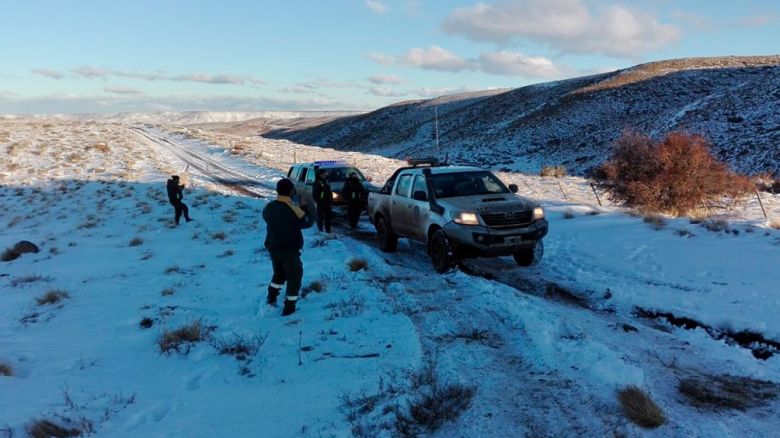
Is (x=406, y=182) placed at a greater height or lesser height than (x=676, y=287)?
greater

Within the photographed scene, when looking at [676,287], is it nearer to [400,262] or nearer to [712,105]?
[400,262]

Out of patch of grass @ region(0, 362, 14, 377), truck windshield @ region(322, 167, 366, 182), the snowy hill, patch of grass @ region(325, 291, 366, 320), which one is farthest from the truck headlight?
the snowy hill

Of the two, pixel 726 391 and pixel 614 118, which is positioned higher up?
pixel 614 118

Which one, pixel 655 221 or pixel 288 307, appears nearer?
pixel 288 307

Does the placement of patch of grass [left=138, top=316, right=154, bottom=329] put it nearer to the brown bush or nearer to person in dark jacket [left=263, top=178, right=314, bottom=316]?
person in dark jacket [left=263, top=178, right=314, bottom=316]

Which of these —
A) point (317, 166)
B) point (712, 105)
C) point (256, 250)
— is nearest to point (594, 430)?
point (256, 250)

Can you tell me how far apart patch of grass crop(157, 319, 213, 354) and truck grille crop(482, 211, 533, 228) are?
4682mm

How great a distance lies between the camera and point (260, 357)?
5.91 m

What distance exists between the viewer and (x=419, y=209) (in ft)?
33.5

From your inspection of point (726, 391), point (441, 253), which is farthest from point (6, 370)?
point (726, 391)

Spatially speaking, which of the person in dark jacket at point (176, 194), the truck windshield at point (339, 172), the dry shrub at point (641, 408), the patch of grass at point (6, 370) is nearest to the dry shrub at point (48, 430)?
the patch of grass at point (6, 370)

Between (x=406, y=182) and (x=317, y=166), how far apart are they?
270 inches

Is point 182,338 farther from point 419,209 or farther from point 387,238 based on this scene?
point 387,238

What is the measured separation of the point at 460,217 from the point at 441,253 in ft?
2.49
